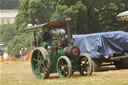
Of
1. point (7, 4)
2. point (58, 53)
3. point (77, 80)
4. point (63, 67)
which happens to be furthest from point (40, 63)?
point (7, 4)

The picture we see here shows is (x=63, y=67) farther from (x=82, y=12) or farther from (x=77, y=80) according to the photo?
(x=82, y=12)

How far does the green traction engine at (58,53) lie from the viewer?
12.7m

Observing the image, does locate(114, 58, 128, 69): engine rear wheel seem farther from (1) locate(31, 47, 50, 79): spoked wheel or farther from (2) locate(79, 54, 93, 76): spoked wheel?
(1) locate(31, 47, 50, 79): spoked wheel

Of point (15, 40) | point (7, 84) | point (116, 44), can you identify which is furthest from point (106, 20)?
point (7, 84)

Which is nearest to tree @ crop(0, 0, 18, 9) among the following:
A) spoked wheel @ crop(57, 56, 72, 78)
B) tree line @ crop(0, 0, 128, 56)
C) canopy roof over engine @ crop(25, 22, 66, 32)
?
tree line @ crop(0, 0, 128, 56)

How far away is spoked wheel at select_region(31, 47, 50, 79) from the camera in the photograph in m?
12.9

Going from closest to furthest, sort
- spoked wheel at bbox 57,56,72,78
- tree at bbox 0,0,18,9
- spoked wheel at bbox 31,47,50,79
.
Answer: spoked wheel at bbox 57,56,72,78 → spoked wheel at bbox 31,47,50,79 → tree at bbox 0,0,18,9

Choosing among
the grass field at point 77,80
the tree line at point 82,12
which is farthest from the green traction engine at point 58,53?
the tree line at point 82,12

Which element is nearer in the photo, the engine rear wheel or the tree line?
the engine rear wheel

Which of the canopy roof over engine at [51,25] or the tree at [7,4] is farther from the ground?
the tree at [7,4]

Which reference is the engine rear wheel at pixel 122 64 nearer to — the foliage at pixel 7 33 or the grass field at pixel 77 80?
the grass field at pixel 77 80

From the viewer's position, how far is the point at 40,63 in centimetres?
1358

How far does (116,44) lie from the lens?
56.4 ft

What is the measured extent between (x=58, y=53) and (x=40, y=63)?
926mm
